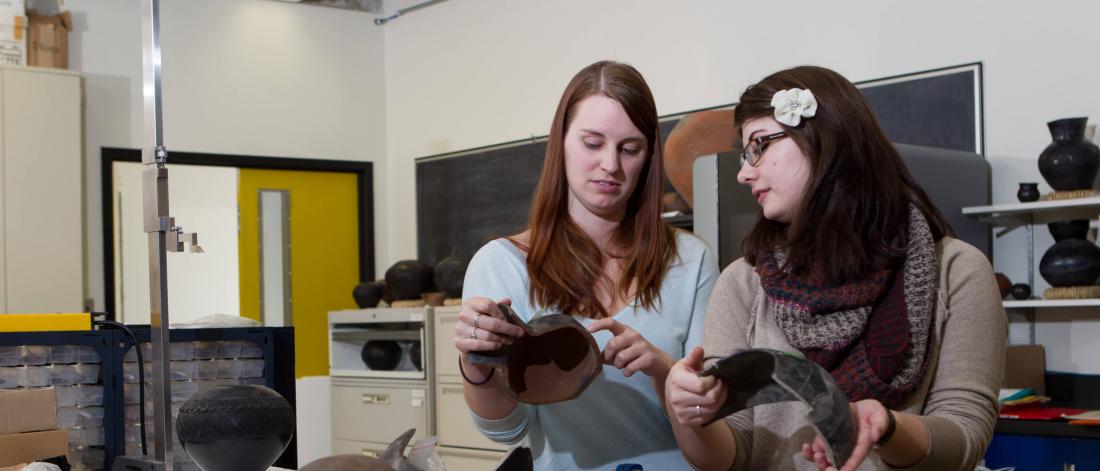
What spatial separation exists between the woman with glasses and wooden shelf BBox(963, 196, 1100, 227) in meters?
2.19

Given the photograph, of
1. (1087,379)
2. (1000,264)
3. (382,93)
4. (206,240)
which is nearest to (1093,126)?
(1000,264)

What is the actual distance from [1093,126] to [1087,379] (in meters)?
0.80

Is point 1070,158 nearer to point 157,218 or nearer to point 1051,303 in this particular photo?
point 1051,303

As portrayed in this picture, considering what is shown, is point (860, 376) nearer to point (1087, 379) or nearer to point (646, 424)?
point (646, 424)

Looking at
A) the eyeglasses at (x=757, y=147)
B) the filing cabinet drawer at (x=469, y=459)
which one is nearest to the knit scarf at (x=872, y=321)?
the eyeglasses at (x=757, y=147)

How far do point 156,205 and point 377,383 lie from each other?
13.8 feet

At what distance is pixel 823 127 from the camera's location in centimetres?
130

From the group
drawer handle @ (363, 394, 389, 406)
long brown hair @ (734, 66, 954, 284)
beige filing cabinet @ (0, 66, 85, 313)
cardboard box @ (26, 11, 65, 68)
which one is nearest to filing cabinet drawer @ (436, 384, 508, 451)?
drawer handle @ (363, 394, 389, 406)

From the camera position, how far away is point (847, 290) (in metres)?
1.31

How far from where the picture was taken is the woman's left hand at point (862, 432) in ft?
3.47

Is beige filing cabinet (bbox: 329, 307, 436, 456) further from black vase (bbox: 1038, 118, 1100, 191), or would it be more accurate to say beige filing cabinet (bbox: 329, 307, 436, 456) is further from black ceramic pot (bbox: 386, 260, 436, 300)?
black vase (bbox: 1038, 118, 1100, 191)

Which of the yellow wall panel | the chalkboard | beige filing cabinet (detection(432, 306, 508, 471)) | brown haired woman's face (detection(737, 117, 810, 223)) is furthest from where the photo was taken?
the yellow wall panel

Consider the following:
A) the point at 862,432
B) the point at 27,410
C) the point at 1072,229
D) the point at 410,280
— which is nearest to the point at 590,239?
the point at 862,432

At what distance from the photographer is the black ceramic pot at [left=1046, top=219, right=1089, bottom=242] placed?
3381 mm
